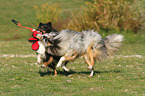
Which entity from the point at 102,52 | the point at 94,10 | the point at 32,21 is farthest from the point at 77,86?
the point at 32,21

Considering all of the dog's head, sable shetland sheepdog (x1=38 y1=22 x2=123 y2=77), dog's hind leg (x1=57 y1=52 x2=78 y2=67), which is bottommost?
dog's hind leg (x1=57 y1=52 x2=78 y2=67)

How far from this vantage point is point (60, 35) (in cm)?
866

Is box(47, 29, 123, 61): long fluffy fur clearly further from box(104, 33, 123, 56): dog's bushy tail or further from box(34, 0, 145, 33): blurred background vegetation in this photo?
box(34, 0, 145, 33): blurred background vegetation

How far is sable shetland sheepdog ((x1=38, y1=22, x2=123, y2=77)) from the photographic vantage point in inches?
340

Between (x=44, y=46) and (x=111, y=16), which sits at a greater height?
(x=111, y=16)

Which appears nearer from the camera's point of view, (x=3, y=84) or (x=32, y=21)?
(x=3, y=84)

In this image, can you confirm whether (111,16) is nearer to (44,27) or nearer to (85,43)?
(85,43)

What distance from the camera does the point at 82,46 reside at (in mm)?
9031

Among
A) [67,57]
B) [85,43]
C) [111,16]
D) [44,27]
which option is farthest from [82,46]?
[111,16]

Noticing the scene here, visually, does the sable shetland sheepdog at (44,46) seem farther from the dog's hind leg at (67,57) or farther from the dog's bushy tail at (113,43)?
the dog's bushy tail at (113,43)

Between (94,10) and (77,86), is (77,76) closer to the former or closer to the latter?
(77,86)

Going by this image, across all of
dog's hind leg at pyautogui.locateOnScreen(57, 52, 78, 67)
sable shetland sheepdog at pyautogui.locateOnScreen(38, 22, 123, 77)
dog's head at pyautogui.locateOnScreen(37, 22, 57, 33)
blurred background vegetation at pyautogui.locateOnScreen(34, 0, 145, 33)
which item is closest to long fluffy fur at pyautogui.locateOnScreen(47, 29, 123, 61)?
sable shetland sheepdog at pyautogui.locateOnScreen(38, 22, 123, 77)

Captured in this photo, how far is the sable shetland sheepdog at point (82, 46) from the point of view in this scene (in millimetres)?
8625

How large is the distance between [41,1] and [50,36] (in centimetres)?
2556
